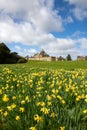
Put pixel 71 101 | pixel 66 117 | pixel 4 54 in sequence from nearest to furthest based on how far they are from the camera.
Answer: pixel 66 117, pixel 71 101, pixel 4 54

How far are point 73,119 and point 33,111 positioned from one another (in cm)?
73

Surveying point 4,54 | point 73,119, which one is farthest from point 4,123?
point 4,54

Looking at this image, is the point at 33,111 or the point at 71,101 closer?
the point at 33,111

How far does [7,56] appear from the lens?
2020 inches

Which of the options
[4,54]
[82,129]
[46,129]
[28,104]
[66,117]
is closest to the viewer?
[82,129]

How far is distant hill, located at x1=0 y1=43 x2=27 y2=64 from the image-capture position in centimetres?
4950

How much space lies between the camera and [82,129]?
12.2ft

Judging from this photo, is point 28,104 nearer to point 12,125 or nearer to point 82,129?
point 12,125

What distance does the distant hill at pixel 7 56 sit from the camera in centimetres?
4950

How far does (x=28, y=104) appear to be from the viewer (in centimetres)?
503

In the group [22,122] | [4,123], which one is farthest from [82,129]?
[4,123]

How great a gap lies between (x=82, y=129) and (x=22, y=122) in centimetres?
96

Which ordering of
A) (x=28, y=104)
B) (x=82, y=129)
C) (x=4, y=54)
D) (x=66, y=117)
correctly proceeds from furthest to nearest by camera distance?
(x=4, y=54), (x=28, y=104), (x=66, y=117), (x=82, y=129)

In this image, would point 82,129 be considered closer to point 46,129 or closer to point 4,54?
point 46,129
